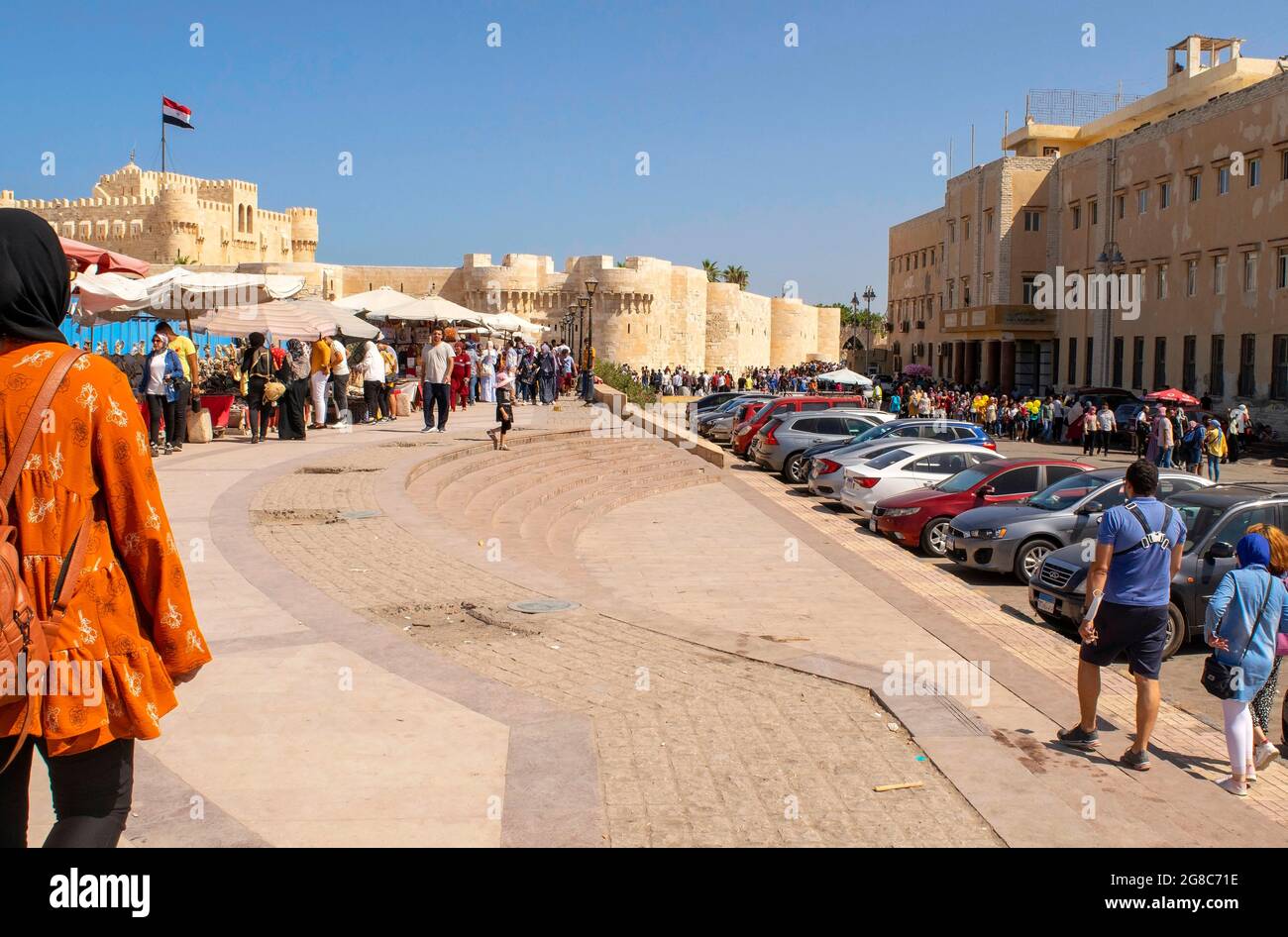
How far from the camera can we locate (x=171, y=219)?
74.9m

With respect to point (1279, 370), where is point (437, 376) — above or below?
below

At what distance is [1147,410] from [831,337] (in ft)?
230

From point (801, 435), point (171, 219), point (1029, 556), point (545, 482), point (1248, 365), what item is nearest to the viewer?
point (1029, 556)

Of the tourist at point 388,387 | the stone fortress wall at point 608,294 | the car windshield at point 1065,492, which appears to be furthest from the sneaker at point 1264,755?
the stone fortress wall at point 608,294

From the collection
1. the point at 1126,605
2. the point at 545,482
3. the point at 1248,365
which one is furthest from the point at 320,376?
the point at 1248,365

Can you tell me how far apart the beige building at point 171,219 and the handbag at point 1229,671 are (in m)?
71.5

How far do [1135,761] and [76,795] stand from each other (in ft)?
17.8

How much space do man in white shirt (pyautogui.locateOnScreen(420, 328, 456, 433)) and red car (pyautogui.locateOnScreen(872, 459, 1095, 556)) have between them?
8.44 m

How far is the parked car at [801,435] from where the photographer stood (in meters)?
24.6

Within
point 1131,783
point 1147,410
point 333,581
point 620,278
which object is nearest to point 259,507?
point 333,581

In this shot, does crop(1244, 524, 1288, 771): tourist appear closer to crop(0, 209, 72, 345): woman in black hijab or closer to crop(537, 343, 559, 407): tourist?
crop(0, 209, 72, 345): woman in black hijab

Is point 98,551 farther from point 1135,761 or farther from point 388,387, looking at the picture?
point 388,387

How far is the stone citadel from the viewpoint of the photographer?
2768 inches

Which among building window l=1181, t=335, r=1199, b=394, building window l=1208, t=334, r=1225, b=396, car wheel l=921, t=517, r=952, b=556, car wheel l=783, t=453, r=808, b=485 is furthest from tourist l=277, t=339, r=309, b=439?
building window l=1181, t=335, r=1199, b=394
